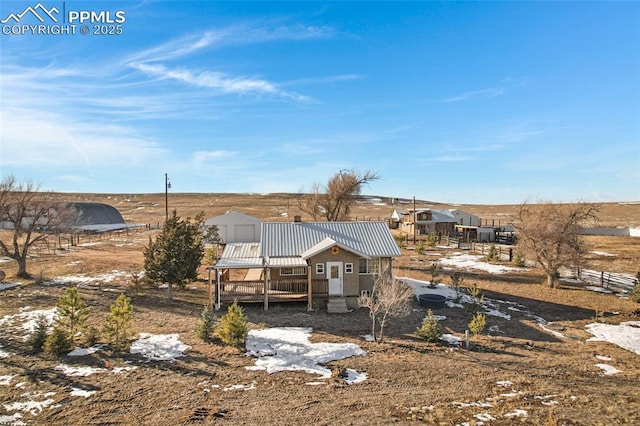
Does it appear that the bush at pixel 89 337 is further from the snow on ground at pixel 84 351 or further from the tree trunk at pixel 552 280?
the tree trunk at pixel 552 280

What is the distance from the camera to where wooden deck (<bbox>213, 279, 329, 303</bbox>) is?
1925 centimetres

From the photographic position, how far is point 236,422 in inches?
347

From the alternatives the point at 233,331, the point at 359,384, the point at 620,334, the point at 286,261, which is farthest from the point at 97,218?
the point at 620,334

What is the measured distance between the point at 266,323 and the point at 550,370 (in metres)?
11.5

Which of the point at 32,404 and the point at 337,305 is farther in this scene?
the point at 337,305

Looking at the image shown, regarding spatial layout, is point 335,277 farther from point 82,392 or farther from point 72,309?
point 82,392

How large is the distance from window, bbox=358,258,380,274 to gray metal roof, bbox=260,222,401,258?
22.0 inches

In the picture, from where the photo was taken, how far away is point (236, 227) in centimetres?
4331

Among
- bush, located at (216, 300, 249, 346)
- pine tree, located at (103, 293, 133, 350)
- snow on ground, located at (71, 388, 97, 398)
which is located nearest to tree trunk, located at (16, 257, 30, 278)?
pine tree, located at (103, 293, 133, 350)

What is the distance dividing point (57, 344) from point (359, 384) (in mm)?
11009

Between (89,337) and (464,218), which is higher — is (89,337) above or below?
below

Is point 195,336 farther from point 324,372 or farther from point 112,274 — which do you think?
point 112,274

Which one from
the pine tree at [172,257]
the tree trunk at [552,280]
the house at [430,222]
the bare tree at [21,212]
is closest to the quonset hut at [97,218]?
the bare tree at [21,212]

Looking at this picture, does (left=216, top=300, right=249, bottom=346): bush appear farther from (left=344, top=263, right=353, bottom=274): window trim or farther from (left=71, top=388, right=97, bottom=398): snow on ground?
(left=344, top=263, right=353, bottom=274): window trim
